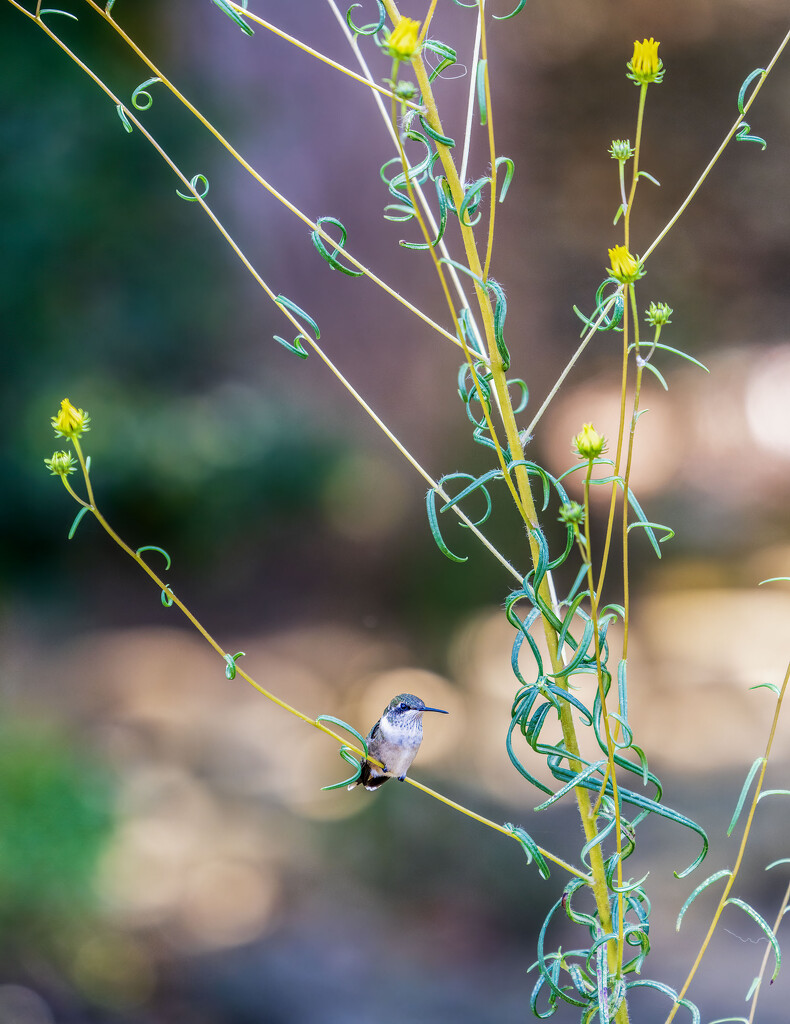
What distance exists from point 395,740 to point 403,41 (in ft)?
1.34

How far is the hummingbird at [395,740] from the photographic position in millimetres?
541

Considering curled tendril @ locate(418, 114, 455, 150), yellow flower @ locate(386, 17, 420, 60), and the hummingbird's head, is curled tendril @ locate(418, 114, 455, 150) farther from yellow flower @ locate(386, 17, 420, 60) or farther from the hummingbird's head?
the hummingbird's head

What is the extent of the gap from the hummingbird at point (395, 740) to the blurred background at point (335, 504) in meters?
0.91

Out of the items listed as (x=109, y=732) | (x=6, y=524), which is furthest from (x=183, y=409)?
(x=109, y=732)

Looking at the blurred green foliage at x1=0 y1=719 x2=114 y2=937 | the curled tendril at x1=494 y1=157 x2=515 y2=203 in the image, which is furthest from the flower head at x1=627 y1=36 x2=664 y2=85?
the blurred green foliage at x1=0 y1=719 x2=114 y2=937

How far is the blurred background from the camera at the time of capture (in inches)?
60.9

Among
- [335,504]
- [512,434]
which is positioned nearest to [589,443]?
[512,434]

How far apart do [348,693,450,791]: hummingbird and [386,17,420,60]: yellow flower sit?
371 millimetres

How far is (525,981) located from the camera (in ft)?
5.51

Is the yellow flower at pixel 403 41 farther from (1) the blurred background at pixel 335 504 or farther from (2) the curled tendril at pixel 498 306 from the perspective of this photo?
(1) the blurred background at pixel 335 504

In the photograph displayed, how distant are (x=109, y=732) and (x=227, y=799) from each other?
0.31 m

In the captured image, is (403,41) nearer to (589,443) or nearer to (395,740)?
(589,443)

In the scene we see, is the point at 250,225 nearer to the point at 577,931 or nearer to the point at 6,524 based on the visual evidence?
the point at 6,524

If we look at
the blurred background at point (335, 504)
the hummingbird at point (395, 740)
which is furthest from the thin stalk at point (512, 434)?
the blurred background at point (335, 504)
